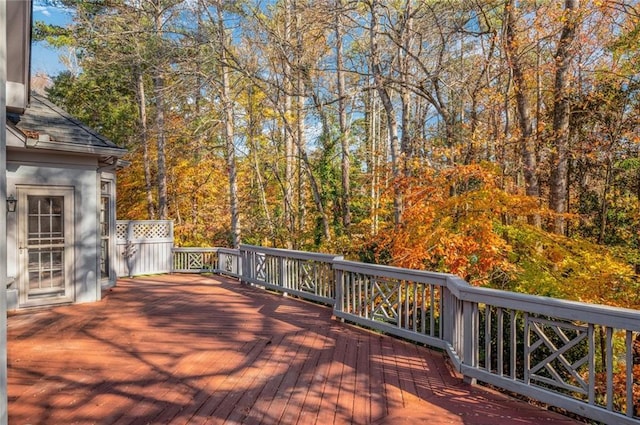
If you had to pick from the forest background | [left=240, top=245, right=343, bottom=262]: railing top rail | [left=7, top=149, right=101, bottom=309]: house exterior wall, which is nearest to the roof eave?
[left=7, top=149, right=101, bottom=309]: house exterior wall

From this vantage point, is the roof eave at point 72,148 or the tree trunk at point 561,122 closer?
the roof eave at point 72,148

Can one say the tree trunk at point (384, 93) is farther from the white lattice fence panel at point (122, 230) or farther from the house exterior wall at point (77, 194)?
the white lattice fence panel at point (122, 230)

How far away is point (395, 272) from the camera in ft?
14.2

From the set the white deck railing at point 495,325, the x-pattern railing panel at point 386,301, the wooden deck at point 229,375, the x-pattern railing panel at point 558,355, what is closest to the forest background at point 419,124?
the white deck railing at point 495,325

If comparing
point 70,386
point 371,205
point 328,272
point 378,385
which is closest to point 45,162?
point 70,386

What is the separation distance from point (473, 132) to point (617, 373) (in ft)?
15.2

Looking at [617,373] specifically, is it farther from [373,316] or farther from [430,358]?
[373,316]

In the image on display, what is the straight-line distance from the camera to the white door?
5.96 meters

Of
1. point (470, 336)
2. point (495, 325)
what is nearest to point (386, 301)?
point (470, 336)

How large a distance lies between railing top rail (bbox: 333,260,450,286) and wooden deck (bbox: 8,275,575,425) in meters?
0.77

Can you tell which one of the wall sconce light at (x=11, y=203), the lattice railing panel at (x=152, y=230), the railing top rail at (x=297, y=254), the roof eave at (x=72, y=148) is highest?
the roof eave at (x=72, y=148)

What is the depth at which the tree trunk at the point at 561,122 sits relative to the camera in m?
6.78

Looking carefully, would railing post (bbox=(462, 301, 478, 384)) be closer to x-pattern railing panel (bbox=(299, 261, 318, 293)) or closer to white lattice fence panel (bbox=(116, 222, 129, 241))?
x-pattern railing panel (bbox=(299, 261, 318, 293))

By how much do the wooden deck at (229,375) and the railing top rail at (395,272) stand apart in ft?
2.54
